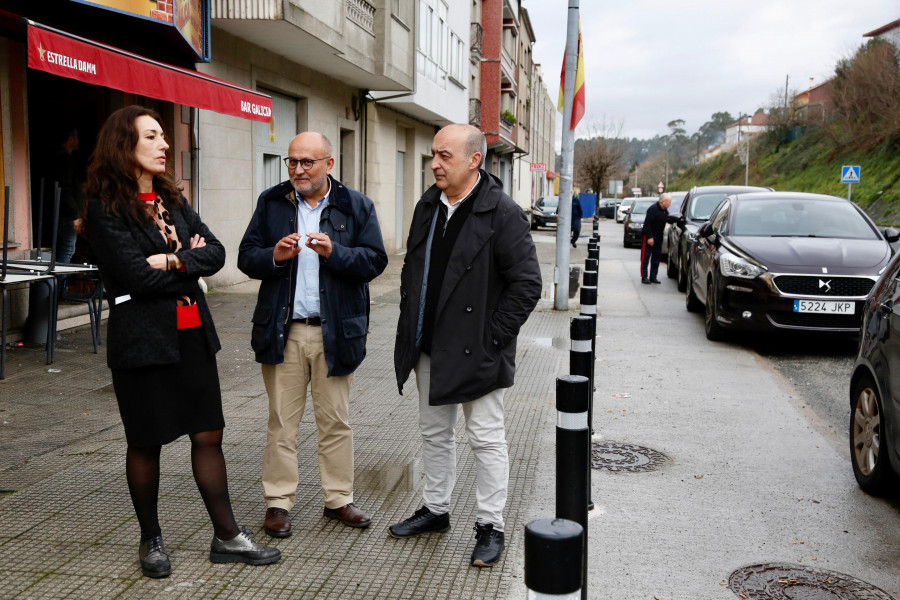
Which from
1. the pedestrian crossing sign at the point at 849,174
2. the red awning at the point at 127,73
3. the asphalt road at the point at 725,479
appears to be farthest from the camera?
the pedestrian crossing sign at the point at 849,174

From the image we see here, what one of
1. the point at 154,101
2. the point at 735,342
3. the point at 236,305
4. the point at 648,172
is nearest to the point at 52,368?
the point at 236,305

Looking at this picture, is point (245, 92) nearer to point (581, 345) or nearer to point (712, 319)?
point (712, 319)

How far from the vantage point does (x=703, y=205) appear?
17672mm

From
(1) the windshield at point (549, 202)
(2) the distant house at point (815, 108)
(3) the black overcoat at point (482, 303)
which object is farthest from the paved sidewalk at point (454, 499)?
(2) the distant house at point (815, 108)

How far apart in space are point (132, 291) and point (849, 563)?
3354 millimetres

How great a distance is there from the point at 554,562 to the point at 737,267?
8.51 metres

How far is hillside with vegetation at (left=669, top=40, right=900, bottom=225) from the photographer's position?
4088 cm

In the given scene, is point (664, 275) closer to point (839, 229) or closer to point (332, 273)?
point (839, 229)

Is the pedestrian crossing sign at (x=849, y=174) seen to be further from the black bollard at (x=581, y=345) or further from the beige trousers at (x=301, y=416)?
the beige trousers at (x=301, y=416)

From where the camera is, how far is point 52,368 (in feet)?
25.2

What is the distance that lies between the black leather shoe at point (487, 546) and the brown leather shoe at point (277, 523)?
0.90m

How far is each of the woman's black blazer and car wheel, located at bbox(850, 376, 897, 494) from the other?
3.62 m

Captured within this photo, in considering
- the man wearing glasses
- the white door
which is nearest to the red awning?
the man wearing glasses

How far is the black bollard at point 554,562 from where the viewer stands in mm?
1845
